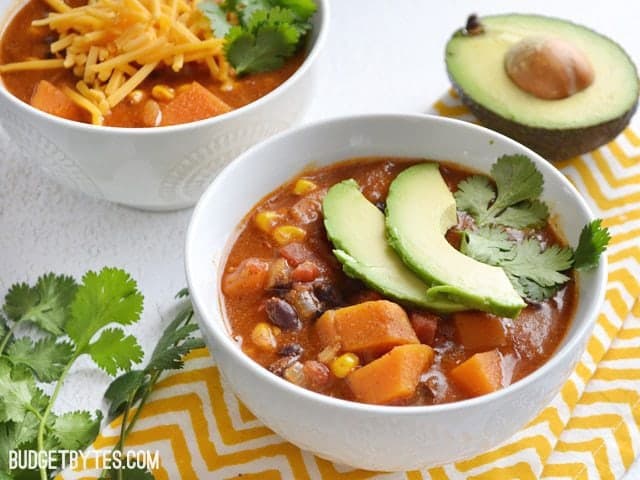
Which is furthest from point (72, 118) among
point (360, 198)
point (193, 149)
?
point (360, 198)

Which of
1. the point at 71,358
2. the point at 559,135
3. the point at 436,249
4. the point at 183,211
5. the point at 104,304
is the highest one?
the point at 436,249

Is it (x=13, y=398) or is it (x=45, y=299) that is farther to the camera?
(x=45, y=299)

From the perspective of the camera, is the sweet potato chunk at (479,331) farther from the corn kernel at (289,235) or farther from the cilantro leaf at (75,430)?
the cilantro leaf at (75,430)

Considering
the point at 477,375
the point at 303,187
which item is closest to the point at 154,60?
Answer: the point at 303,187

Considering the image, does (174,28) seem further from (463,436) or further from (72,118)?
(463,436)

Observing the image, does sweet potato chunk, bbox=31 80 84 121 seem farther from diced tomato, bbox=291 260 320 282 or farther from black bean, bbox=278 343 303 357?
black bean, bbox=278 343 303 357

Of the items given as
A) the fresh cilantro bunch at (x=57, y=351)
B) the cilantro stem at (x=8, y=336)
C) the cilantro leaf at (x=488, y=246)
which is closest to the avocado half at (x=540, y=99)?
the cilantro leaf at (x=488, y=246)

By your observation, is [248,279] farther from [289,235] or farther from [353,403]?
[353,403]
